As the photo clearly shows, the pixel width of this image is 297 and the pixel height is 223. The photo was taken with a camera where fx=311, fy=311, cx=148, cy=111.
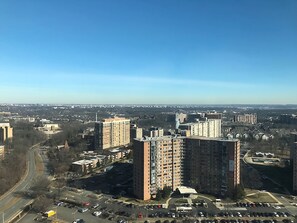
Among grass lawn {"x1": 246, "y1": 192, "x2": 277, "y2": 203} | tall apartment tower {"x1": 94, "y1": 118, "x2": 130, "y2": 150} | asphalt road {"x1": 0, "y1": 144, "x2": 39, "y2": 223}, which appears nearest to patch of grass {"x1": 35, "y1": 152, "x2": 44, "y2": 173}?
asphalt road {"x1": 0, "y1": 144, "x2": 39, "y2": 223}

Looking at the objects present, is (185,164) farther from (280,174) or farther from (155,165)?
(280,174)

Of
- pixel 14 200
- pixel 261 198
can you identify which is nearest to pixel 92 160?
pixel 14 200

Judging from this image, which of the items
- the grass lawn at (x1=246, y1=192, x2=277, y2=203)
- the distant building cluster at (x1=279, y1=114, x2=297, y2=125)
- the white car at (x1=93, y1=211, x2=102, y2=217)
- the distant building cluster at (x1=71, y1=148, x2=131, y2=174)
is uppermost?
the distant building cluster at (x1=279, y1=114, x2=297, y2=125)

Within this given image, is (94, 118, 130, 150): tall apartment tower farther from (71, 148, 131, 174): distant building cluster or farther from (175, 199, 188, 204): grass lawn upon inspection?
(175, 199, 188, 204): grass lawn

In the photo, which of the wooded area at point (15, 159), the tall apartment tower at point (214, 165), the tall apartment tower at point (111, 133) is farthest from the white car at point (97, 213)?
the tall apartment tower at point (111, 133)

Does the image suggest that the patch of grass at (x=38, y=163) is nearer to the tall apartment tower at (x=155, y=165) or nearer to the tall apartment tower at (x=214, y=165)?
the tall apartment tower at (x=155, y=165)

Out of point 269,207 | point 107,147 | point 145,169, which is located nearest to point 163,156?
point 145,169

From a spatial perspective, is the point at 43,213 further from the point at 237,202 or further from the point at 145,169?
the point at 237,202
